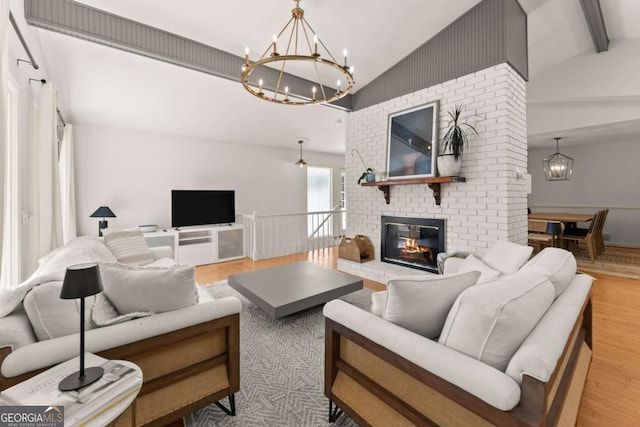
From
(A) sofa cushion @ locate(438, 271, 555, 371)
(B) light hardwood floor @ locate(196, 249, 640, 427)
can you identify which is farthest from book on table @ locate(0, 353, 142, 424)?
(B) light hardwood floor @ locate(196, 249, 640, 427)

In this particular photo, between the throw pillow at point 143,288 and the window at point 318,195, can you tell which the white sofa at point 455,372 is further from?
the window at point 318,195

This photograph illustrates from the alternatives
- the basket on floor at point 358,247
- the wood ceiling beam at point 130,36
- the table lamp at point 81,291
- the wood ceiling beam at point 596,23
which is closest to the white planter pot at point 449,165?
the basket on floor at point 358,247

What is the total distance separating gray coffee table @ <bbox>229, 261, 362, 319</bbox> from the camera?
256 centimetres

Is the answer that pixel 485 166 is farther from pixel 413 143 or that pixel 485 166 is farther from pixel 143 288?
pixel 143 288

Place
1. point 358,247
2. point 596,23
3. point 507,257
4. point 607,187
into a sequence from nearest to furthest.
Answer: point 507,257 → point 596,23 → point 358,247 → point 607,187

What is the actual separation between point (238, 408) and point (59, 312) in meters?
1.11

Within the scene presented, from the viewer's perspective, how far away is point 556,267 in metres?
1.62

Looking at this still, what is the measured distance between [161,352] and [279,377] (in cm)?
92

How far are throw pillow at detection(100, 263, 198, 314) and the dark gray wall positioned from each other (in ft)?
12.6

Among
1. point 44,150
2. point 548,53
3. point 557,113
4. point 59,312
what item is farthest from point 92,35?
point 557,113

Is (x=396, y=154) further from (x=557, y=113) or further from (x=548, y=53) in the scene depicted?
(x=557, y=113)

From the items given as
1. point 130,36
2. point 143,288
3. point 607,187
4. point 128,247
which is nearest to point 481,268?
point 143,288

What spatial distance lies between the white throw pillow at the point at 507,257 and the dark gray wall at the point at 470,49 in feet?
7.00

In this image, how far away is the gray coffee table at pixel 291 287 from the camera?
2.56 meters
